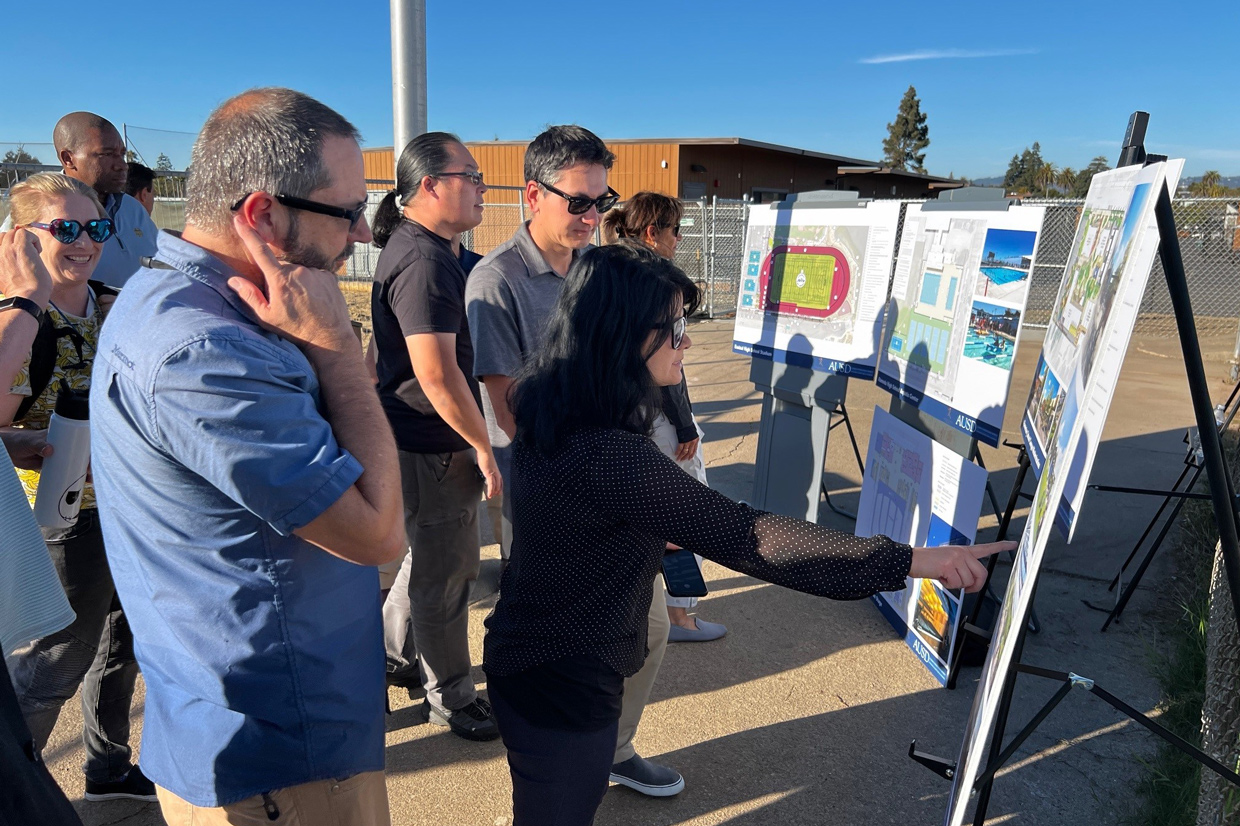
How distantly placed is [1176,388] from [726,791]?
29.9 feet

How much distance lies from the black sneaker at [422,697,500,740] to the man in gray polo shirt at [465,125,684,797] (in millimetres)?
564

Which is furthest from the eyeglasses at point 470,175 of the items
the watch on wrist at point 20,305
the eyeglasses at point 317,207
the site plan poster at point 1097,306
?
the site plan poster at point 1097,306

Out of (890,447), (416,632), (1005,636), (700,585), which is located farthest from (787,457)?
(1005,636)

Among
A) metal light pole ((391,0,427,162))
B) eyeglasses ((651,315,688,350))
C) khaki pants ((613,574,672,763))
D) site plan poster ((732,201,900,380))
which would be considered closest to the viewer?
eyeglasses ((651,315,688,350))

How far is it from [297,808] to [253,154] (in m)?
1.14

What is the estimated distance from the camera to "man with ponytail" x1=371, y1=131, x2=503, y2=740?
2.95m

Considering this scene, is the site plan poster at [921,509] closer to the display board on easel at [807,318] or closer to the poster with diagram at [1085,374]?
the display board on easel at [807,318]

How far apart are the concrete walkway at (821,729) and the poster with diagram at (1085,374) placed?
1016 mm

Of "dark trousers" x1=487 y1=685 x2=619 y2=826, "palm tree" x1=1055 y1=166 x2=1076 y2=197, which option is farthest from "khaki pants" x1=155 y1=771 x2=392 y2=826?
"palm tree" x1=1055 y1=166 x2=1076 y2=197

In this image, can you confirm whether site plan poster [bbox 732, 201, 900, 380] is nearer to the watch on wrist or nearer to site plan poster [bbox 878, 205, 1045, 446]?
site plan poster [bbox 878, 205, 1045, 446]

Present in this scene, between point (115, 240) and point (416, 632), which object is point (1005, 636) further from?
Answer: point (115, 240)

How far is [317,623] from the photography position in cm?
144

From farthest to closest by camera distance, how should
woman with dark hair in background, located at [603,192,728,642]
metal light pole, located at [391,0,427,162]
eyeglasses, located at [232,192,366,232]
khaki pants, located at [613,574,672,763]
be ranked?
metal light pole, located at [391,0,427,162] → woman with dark hair in background, located at [603,192,728,642] → khaki pants, located at [613,574,672,763] → eyeglasses, located at [232,192,366,232]

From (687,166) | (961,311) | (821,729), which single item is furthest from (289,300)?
(687,166)
